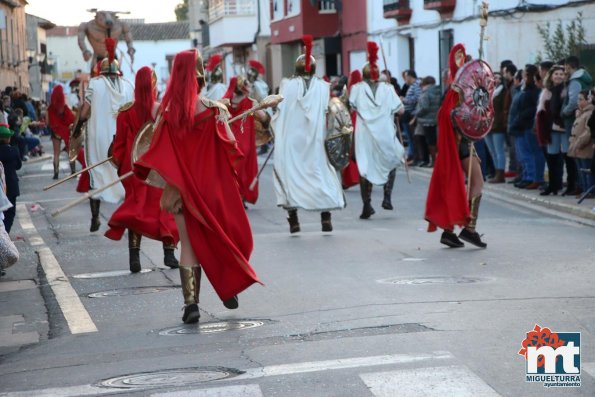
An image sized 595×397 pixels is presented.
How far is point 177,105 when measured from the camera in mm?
8750

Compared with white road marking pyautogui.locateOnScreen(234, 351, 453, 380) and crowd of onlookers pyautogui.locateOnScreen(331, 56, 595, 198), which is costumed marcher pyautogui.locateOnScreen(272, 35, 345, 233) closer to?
crowd of onlookers pyautogui.locateOnScreen(331, 56, 595, 198)

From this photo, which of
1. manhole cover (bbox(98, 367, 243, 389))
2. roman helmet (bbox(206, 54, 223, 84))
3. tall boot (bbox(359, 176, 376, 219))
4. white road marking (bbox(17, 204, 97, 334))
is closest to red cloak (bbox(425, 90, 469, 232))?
tall boot (bbox(359, 176, 376, 219))

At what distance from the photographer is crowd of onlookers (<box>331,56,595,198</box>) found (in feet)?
53.8

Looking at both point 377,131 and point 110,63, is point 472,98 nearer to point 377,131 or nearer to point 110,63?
point 110,63

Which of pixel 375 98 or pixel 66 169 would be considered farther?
pixel 66 169

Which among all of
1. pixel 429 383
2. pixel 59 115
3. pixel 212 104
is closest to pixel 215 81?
pixel 59 115

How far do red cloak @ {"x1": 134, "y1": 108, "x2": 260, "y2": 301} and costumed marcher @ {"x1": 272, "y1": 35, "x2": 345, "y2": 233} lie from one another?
205 inches

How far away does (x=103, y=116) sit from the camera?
1500 centimetres

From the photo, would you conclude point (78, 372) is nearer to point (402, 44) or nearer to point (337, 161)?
point (337, 161)

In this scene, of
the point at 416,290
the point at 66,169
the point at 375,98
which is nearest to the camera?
the point at 416,290

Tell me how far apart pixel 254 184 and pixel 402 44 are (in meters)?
17.3

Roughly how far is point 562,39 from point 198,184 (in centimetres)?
1570

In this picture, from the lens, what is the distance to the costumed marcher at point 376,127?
16594 mm

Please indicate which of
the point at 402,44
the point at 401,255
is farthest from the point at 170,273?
the point at 402,44
